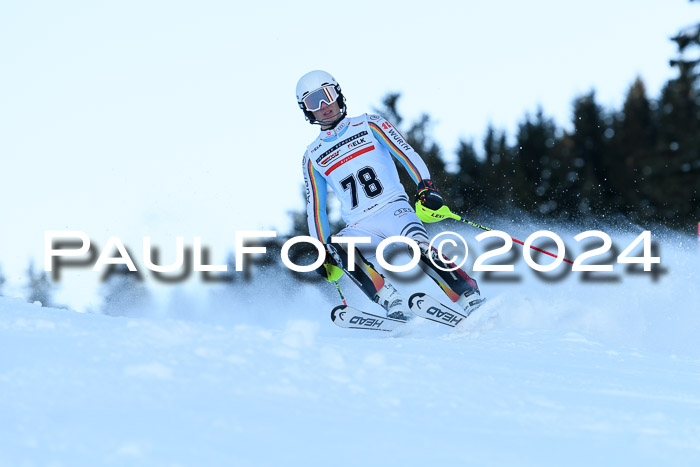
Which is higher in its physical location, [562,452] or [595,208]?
[595,208]

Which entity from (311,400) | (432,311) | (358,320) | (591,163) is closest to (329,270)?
(358,320)

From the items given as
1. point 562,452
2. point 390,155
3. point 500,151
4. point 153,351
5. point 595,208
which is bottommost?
point 562,452

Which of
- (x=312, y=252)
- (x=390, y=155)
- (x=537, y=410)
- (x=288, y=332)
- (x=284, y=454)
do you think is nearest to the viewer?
(x=284, y=454)

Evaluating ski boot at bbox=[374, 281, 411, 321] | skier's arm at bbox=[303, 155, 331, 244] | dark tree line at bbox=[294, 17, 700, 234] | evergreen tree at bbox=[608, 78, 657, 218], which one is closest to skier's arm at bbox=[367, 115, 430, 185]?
skier's arm at bbox=[303, 155, 331, 244]

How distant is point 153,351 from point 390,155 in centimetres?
364

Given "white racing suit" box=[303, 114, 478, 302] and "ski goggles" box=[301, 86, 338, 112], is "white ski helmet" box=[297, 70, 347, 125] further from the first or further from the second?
"white racing suit" box=[303, 114, 478, 302]

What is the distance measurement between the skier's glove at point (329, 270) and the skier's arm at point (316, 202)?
0.56 ft

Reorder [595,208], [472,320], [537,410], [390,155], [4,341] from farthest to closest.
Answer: [595,208]
[390,155]
[472,320]
[4,341]
[537,410]

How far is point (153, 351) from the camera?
11.6 feet

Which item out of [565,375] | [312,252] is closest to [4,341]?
[565,375]

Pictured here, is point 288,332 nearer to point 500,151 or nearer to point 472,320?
point 472,320

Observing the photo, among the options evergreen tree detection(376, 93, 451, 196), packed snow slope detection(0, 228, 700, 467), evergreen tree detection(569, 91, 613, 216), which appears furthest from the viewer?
evergreen tree detection(569, 91, 613, 216)

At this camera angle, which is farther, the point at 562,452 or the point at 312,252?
the point at 312,252

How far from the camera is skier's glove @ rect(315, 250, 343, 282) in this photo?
22.6ft
